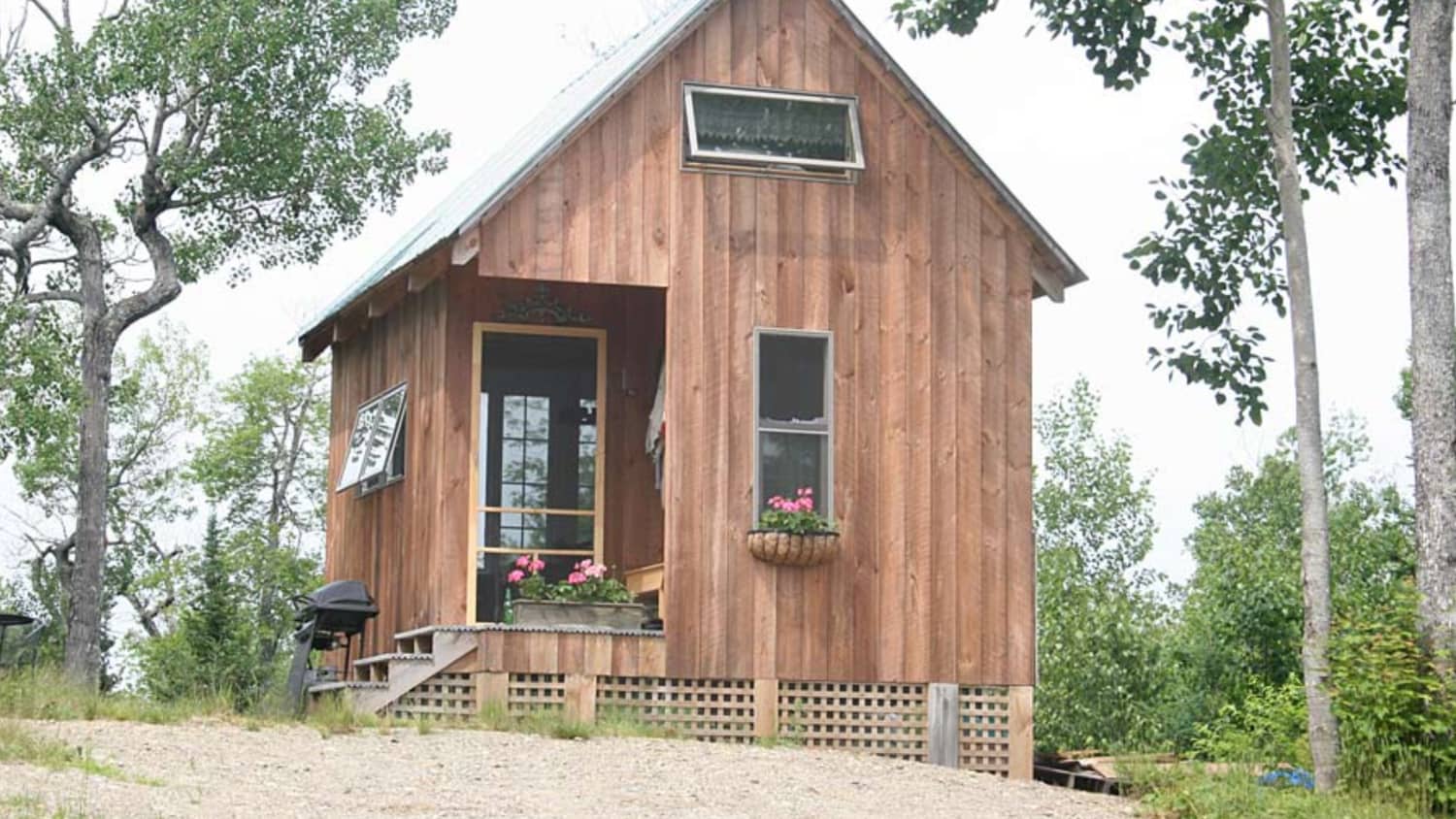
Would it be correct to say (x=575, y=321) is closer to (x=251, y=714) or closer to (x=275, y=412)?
(x=251, y=714)

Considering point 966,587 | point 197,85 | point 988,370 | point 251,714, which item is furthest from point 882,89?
point 197,85

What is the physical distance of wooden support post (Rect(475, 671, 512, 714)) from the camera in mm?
14539

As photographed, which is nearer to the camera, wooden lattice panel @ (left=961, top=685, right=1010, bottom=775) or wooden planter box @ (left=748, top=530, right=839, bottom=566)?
wooden planter box @ (left=748, top=530, right=839, bottom=566)

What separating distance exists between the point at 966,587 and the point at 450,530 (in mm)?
3982

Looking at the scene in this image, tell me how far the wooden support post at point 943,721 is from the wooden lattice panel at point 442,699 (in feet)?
11.6

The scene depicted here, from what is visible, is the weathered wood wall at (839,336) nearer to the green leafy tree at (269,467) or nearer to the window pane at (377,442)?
the window pane at (377,442)

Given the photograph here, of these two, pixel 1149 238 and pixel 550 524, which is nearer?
pixel 550 524

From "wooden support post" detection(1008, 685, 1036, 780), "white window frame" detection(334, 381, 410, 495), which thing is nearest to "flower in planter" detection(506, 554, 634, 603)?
"white window frame" detection(334, 381, 410, 495)

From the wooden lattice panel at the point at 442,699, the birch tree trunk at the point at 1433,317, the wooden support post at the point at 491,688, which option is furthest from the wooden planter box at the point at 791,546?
the birch tree trunk at the point at 1433,317

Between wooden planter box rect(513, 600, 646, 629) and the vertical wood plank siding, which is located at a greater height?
the vertical wood plank siding

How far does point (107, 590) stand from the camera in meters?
41.8

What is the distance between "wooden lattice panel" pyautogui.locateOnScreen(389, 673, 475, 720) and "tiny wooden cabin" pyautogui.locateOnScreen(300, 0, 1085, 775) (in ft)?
0.07

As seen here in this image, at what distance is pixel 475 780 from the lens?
11234 millimetres

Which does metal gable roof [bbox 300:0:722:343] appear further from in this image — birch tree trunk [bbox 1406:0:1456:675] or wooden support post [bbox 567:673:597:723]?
birch tree trunk [bbox 1406:0:1456:675]
